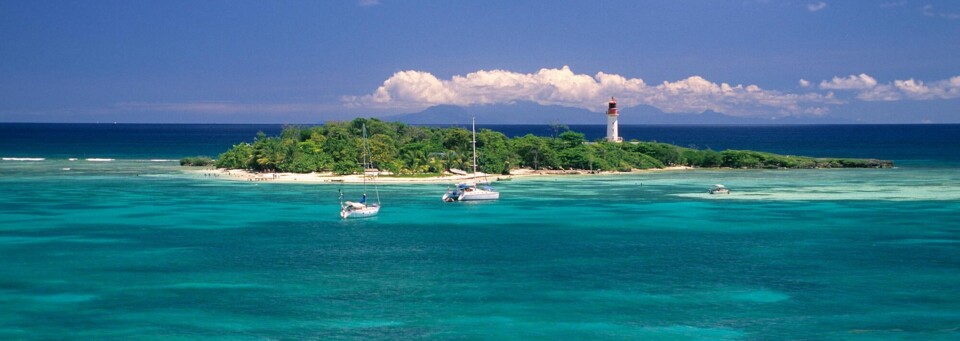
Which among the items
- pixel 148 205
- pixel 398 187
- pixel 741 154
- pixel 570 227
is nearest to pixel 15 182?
pixel 148 205

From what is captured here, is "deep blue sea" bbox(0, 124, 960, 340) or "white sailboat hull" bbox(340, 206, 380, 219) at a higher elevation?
"white sailboat hull" bbox(340, 206, 380, 219)

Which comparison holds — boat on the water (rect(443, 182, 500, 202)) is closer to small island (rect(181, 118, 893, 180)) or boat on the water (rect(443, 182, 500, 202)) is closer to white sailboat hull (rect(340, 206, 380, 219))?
white sailboat hull (rect(340, 206, 380, 219))

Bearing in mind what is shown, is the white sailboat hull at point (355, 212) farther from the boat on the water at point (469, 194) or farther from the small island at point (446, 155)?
the small island at point (446, 155)

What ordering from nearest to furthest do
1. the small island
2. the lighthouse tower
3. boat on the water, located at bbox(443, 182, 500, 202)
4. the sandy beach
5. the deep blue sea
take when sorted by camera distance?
the deep blue sea → boat on the water, located at bbox(443, 182, 500, 202) → the sandy beach → the small island → the lighthouse tower

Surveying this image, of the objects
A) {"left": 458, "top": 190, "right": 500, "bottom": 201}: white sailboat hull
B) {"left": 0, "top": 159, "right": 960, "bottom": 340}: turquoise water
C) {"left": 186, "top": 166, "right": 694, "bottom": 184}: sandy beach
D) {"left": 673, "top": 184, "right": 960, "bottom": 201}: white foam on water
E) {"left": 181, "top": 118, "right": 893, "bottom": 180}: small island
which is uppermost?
{"left": 181, "top": 118, "right": 893, "bottom": 180}: small island

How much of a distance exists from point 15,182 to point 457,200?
1707 inches

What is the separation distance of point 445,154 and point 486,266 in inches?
2288

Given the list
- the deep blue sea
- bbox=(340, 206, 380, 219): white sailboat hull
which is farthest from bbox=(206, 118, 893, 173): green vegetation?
bbox=(340, 206, 380, 219): white sailboat hull

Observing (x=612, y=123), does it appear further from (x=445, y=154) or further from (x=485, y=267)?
(x=485, y=267)

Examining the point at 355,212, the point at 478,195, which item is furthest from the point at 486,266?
the point at 478,195

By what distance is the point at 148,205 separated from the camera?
6950 centimetres

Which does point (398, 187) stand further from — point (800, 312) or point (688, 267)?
point (800, 312)

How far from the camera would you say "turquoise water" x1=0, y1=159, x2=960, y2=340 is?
3362 centimetres

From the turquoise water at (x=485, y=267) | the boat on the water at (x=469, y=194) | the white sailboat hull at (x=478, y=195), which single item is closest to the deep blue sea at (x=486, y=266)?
the turquoise water at (x=485, y=267)
